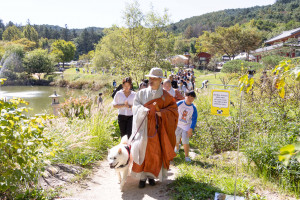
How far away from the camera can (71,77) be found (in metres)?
43.9

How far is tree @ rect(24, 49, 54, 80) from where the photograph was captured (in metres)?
45.8

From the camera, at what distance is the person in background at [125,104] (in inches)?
225

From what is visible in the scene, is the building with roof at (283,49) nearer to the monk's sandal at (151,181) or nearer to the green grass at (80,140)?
the green grass at (80,140)

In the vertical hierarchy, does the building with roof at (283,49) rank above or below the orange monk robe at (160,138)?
above

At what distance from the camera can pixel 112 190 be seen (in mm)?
4484

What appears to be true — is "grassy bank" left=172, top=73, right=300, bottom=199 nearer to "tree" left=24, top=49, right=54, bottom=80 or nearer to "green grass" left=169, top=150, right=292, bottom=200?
"green grass" left=169, top=150, right=292, bottom=200

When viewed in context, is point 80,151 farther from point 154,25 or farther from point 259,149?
point 154,25

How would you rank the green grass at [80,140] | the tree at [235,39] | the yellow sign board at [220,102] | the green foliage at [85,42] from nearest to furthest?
1. the green grass at [80,140]
2. the yellow sign board at [220,102]
3. the tree at [235,39]
4. the green foliage at [85,42]

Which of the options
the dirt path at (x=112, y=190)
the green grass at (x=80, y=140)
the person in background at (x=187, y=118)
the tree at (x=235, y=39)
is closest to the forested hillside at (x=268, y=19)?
the tree at (x=235, y=39)

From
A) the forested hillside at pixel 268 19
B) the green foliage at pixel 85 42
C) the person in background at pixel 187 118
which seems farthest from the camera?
the green foliage at pixel 85 42

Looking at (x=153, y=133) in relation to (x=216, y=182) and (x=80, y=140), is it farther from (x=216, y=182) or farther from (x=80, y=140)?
(x=80, y=140)

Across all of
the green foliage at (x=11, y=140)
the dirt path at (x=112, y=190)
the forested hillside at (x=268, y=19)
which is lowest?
the dirt path at (x=112, y=190)

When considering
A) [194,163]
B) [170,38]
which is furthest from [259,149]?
[170,38]

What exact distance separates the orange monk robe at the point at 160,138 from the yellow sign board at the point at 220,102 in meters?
1.87
